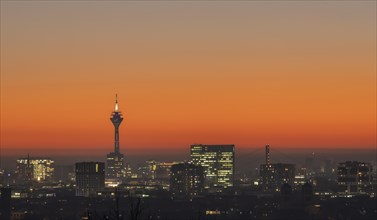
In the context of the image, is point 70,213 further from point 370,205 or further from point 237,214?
point 370,205

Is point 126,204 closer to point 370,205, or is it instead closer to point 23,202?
point 23,202

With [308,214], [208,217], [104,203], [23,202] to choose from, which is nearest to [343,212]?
[308,214]

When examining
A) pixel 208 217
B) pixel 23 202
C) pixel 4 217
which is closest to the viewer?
pixel 4 217

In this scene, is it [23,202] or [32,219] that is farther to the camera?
[23,202]

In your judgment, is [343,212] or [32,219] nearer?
[32,219]

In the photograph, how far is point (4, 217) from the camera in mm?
155625

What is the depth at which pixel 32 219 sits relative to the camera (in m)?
165

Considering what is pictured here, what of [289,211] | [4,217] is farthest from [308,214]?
[4,217]

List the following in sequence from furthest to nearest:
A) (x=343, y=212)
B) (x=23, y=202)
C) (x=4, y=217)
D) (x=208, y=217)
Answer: (x=23, y=202)
(x=343, y=212)
(x=208, y=217)
(x=4, y=217)

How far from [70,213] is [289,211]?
111 ft

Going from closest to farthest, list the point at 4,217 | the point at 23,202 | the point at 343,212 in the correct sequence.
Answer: the point at 4,217 < the point at 343,212 < the point at 23,202

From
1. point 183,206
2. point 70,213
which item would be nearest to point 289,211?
point 183,206

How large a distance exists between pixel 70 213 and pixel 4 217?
2138 cm

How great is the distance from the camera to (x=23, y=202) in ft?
650
